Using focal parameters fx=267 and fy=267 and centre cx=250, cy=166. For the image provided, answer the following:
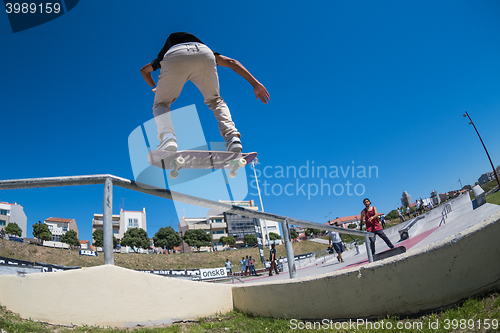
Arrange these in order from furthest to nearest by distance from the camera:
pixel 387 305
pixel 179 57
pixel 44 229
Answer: pixel 44 229 → pixel 179 57 → pixel 387 305

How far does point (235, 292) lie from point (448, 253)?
1.80 metres

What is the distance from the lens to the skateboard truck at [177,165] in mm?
3218

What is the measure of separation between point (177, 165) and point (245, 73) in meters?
1.69

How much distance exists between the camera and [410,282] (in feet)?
5.04

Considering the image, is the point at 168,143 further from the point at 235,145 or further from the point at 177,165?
the point at 235,145

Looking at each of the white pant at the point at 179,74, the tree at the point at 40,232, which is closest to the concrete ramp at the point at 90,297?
the white pant at the point at 179,74

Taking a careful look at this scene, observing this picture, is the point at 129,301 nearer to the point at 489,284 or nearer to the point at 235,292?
the point at 235,292

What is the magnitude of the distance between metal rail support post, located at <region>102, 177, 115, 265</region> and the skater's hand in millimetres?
2685

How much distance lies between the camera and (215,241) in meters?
76.0

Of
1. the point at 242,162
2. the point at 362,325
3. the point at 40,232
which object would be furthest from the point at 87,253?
the point at 362,325

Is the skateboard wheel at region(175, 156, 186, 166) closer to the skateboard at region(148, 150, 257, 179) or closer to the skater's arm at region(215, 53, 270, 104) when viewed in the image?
the skateboard at region(148, 150, 257, 179)

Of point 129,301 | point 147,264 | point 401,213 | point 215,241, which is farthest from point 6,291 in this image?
point 215,241

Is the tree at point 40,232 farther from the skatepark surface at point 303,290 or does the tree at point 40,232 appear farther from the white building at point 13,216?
the skatepark surface at point 303,290

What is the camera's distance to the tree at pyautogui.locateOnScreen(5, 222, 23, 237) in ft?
129
